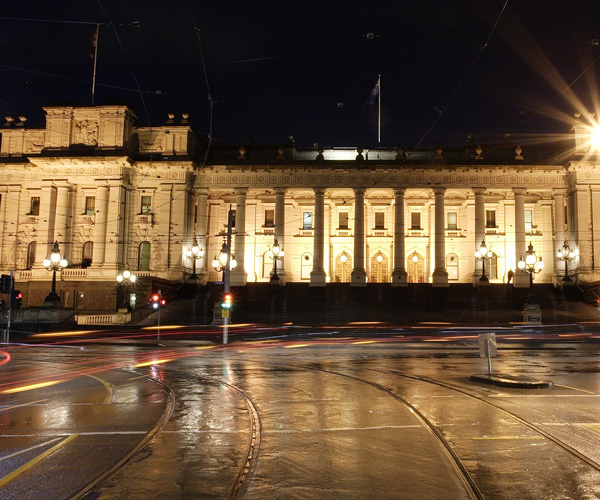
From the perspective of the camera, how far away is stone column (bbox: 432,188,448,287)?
52.1 meters

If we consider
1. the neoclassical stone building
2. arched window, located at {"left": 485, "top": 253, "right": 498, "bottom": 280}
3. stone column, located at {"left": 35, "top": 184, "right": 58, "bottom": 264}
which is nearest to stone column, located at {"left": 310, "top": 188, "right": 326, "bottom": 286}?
the neoclassical stone building

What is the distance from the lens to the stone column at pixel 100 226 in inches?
2047

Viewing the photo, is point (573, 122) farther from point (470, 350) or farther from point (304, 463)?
point (304, 463)

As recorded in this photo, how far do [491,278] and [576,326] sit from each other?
21170 mm

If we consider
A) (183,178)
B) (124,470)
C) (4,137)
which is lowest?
(124,470)

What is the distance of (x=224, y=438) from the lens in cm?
788

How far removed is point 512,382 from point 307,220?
49054 millimetres

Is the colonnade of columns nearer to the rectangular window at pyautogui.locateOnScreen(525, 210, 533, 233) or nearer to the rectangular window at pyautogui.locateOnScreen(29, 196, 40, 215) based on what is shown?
the rectangular window at pyautogui.locateOnScreen(525, 210, 533, 233)

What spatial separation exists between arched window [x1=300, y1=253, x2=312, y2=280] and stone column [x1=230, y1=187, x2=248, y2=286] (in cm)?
801

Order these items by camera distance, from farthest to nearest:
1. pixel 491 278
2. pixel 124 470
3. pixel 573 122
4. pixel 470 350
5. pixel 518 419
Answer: pixel 491 278
pixel 573 122
pixel 470 350
pixel 518 419
pixel 124 470

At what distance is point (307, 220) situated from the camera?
200 ft

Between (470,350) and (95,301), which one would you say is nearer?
(470,350)

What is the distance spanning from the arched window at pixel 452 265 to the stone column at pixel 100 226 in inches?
1260

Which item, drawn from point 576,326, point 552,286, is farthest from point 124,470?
point 552,286
